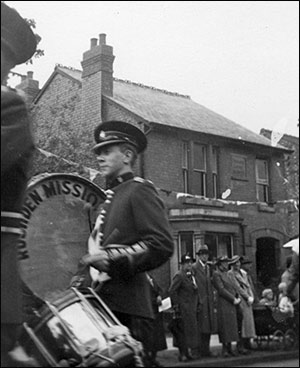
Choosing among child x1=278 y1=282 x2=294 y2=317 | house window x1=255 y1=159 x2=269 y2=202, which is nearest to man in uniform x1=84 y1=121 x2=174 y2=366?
child x1=278 y1=282 x2=294 y2=317

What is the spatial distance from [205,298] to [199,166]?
4.64 feet

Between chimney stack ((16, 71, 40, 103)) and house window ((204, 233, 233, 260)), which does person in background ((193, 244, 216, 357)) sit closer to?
house window ((204, 233, 233, 260))

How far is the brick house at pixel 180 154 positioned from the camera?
327 centimetres

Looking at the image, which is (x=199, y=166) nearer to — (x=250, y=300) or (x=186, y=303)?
(x=186, y=303)

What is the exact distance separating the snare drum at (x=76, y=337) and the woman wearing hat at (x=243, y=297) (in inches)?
119

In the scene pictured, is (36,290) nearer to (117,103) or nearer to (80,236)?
(80,236)

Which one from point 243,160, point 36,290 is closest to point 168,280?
point 243,160

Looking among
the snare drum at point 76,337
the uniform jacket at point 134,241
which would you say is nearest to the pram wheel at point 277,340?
the uniform jacket at point 134,241

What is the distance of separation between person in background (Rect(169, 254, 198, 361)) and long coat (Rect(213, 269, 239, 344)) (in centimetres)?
22

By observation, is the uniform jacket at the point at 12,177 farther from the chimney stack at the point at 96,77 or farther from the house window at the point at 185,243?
the house window at the point at 185,243

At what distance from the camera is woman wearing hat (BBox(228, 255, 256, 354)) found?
4926 mm

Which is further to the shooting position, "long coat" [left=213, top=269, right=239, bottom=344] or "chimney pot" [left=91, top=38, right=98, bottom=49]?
"long coat" [left=213, top=269, right=239, bottom=344]

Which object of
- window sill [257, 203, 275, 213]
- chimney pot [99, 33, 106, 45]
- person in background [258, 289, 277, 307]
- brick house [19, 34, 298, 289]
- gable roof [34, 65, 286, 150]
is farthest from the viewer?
window sill [257, 203, 275, 213]

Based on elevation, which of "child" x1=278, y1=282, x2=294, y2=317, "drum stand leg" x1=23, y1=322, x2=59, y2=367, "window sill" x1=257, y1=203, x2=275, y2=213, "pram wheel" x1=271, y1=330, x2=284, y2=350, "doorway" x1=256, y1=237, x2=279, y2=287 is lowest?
"pram wheel" x1=271, y1=330, x2=284, y2=350
